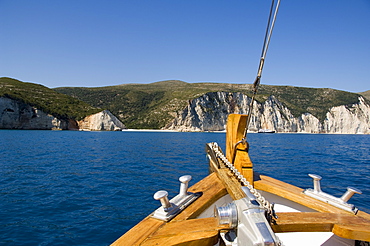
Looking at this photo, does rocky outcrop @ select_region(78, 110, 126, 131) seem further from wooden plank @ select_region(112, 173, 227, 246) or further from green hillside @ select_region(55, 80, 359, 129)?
wooden plank @ select_region(112, 173, 227, 246)

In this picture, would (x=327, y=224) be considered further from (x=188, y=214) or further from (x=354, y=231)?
(x=188, y=214)

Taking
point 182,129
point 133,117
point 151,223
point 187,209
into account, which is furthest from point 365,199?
point 133,117

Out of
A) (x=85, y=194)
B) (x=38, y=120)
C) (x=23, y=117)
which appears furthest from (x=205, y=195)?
(x=38, y=120)

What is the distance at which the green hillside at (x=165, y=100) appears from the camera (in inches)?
4156

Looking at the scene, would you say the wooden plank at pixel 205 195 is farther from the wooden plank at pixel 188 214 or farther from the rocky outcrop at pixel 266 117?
the rocky outcrop at pixel 266 117

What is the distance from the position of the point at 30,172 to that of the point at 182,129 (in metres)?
85.1

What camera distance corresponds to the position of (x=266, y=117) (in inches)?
3853

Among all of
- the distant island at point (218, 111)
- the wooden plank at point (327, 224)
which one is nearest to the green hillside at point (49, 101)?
the distant island at point (218, 111)

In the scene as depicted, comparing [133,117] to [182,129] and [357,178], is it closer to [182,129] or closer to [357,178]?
[182,129]

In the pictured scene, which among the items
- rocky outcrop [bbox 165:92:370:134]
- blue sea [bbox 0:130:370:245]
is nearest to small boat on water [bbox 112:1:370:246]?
blue sea [bbox 0:130:370:245]

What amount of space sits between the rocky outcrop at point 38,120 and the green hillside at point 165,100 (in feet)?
68.8

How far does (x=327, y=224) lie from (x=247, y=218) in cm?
139

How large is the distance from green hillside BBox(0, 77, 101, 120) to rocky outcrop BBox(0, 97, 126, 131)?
1785 millimetres

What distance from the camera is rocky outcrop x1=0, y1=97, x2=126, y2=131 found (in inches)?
2852
